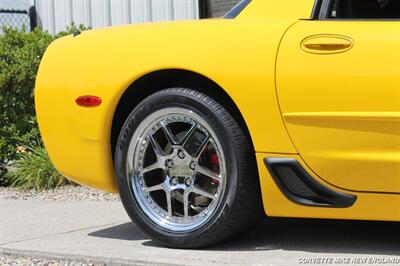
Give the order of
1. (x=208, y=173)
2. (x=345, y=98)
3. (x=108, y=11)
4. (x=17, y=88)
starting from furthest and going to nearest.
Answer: (x=108, y=11), (x=17, y=88), (x=208, y=173), (x=345, y=98)

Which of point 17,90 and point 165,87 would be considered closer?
point 165,87

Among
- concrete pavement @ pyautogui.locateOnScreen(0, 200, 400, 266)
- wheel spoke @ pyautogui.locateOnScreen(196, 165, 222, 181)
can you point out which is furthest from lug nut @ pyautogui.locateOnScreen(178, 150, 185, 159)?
concrete pavement @ pyautogui.locateOnScreen(0, 200, 400, 266)

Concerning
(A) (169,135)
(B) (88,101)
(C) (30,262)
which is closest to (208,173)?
(A) (169,135)

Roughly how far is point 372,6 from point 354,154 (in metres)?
0.96

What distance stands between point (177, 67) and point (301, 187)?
0.96 m

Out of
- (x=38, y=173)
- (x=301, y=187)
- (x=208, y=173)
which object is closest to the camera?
(x=301, y=187)

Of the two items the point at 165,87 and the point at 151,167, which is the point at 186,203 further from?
the point at 165,87

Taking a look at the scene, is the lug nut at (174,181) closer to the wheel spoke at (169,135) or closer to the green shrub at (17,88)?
the wheel spoke at (169,135)

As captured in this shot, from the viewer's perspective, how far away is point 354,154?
12.9 ft

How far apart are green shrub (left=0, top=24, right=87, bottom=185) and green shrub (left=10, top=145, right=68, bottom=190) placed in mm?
227

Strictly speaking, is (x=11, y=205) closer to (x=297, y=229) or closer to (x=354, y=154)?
(x=297, y=229)

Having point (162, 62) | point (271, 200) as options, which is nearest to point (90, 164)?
point (162, 62)

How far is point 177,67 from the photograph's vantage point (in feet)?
14.1

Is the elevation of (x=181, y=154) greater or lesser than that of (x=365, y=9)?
lesser
